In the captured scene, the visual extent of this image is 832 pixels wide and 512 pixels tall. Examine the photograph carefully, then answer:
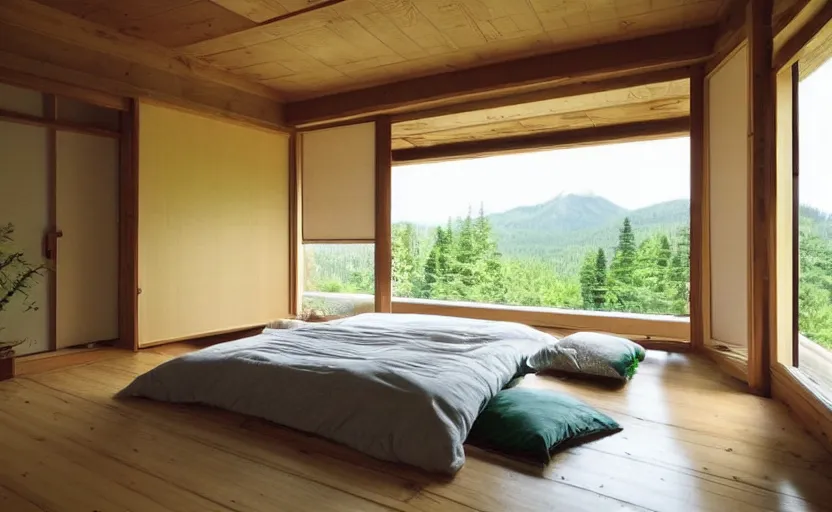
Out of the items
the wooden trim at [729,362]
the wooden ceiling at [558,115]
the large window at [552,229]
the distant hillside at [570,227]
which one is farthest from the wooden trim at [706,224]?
the distant hillside at [570,227]

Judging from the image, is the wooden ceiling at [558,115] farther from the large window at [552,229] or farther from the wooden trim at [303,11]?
the wooden trim at [303,11]

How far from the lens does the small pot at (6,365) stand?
3.15 m

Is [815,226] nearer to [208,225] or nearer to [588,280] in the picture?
[588,280]

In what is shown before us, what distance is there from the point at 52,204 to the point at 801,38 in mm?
4846

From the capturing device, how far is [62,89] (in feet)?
11.5

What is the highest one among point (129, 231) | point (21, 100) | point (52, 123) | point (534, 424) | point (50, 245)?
point (21, 100)

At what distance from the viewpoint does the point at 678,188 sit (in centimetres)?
526

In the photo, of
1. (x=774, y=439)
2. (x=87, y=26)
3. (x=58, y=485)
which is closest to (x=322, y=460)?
(x=58, y=485)

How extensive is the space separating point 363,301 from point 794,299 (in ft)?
11.8

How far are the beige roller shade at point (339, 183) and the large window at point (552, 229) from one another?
1.39 feet

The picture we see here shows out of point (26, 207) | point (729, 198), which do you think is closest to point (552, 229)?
point (729, 198)

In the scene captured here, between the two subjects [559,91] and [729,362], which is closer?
[729,362]

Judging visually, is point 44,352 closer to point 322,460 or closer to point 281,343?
point 281,343

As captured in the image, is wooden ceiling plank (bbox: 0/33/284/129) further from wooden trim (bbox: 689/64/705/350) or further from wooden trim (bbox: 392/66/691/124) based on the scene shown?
wooden trim (bbox: 689/64/705/350)
